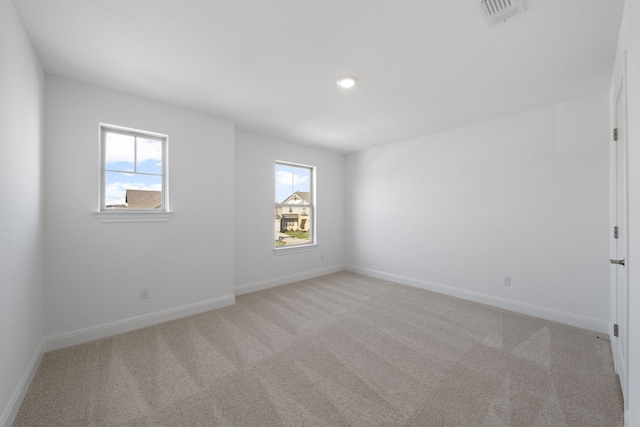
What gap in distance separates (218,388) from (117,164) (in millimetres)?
2484

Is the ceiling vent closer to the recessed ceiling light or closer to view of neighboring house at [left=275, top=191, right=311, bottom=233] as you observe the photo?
the recessed ceiling light

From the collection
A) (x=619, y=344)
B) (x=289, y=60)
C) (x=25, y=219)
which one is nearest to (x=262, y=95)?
(x=289, y=60)

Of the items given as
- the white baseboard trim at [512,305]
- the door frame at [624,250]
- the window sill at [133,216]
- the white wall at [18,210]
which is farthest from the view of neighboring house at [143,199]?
the door frame at [624,250]

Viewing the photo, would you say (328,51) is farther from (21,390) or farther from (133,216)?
(21,390)

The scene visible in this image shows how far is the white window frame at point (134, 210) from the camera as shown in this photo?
2.64 meters

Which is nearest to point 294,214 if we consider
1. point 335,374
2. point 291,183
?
point 291,183

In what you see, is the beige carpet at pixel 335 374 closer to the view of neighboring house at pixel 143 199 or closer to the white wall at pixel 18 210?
the white wall at pixel 18 210

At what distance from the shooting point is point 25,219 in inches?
72.8

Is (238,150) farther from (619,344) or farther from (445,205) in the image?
(619,344)

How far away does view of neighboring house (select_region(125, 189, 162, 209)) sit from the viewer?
284 centimetres

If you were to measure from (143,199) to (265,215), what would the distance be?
1789mm

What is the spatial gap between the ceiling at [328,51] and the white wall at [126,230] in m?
0.27

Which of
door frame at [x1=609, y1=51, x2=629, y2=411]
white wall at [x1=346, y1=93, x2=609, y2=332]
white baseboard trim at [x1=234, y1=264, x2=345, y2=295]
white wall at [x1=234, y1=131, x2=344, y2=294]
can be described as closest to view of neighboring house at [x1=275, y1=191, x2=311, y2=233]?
white wall at [x1=234, y1=131, x2=344, y2=294]

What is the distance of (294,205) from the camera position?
15.8 feet
